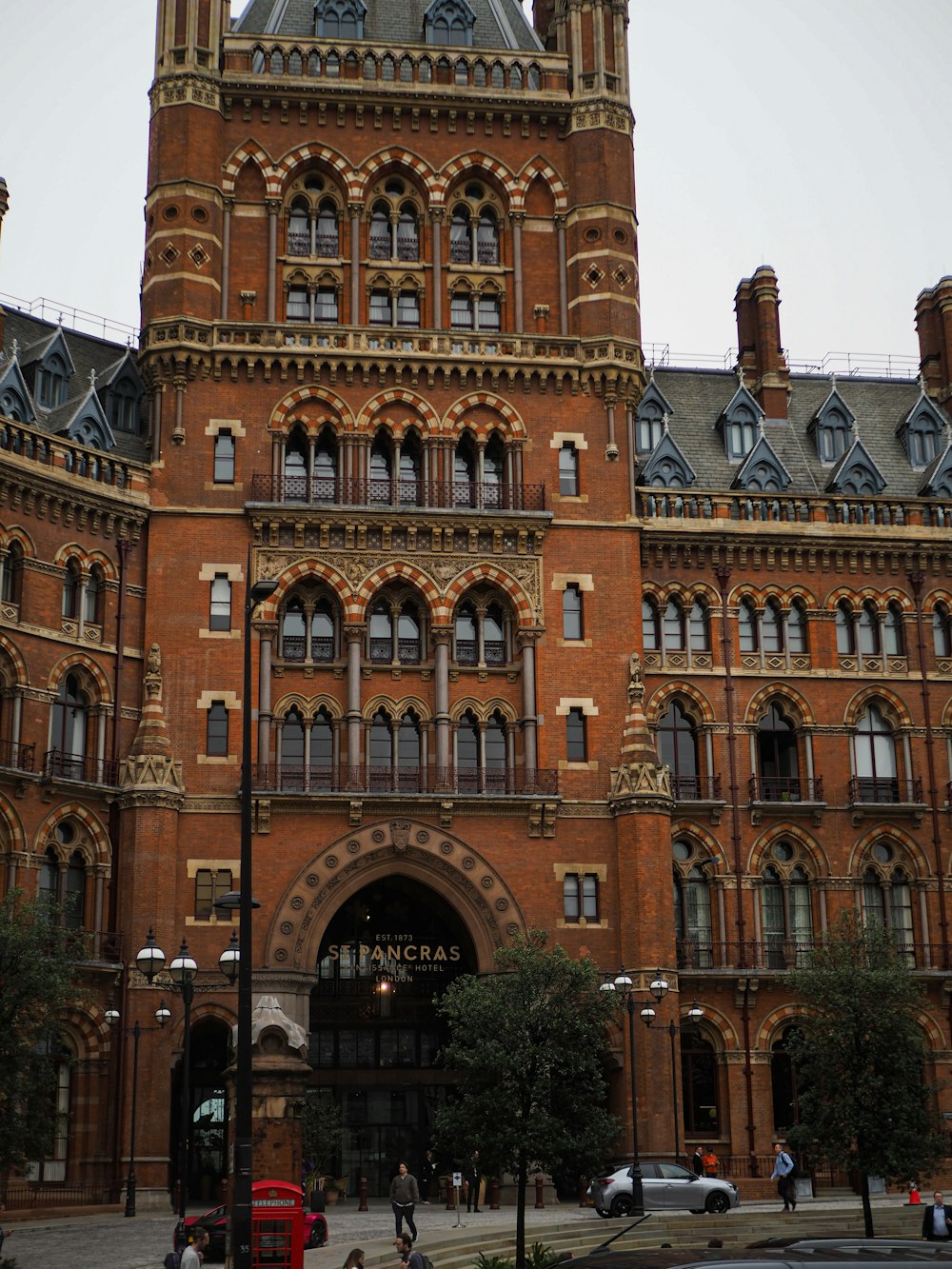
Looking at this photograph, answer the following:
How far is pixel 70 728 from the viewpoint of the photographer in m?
49.3

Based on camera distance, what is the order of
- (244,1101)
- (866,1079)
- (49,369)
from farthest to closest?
(49,369), (866,1079), (244,1101)

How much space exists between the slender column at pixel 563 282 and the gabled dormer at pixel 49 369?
51.5 feet

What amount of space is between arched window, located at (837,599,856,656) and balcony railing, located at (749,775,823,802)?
4451 millimetres

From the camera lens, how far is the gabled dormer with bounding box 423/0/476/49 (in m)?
58.3

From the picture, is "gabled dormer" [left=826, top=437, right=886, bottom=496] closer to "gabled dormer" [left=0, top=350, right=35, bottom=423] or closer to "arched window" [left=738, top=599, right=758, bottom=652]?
"arched window" [left=738, top=599, right=758, bottom=652]

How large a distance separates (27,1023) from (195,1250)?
882 centimetres

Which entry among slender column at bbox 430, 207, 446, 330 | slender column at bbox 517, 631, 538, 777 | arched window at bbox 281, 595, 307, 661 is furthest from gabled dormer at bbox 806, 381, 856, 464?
arched window at bbox 281, 595, 307, 661

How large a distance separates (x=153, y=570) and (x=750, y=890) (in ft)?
68.2

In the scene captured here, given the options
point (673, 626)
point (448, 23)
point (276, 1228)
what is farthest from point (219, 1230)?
point (448, 23)

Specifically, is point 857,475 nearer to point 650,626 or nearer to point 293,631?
point 650,626

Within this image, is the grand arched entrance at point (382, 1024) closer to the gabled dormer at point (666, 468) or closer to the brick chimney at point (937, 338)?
the gabled dormer at point (666, 468)

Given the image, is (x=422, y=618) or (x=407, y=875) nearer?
(x=407, y=875)

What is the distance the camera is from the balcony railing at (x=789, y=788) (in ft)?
179

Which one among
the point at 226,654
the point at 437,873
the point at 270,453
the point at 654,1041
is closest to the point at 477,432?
the point at 270,453
